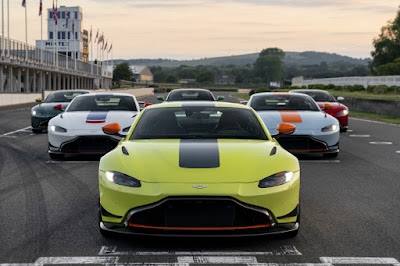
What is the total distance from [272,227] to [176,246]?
84cm

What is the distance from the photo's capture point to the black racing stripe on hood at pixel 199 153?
4922mm

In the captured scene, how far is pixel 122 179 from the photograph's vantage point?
4.84 m

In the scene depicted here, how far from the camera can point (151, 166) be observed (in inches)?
193

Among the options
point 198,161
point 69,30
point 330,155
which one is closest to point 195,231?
point 198,161

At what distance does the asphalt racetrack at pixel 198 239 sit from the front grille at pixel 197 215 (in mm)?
202

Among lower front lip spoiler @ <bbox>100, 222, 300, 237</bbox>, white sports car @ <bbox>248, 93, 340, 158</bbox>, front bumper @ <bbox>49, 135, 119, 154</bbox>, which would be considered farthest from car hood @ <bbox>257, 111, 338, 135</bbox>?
lower front lip spoiler @ <bbox>100, 222, 300, 237</bbox>

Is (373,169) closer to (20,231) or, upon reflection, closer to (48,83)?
(20,231)

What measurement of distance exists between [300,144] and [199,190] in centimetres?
650

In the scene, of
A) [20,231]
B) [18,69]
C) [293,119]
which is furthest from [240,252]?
[18,69]

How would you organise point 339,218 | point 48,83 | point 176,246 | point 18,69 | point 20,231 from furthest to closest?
1. point 48,83
2. point 18,69
3. point 339,218
4. point 20,231
5. point 176,246

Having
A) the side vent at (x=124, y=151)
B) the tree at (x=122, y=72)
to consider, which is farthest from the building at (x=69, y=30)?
the side vent at (x=124, y=151)

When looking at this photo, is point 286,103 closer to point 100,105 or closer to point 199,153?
point 100,105

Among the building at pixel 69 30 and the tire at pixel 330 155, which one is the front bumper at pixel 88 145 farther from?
the building at pixel 69 30

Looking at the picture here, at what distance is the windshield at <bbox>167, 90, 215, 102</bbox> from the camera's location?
1727 cm
